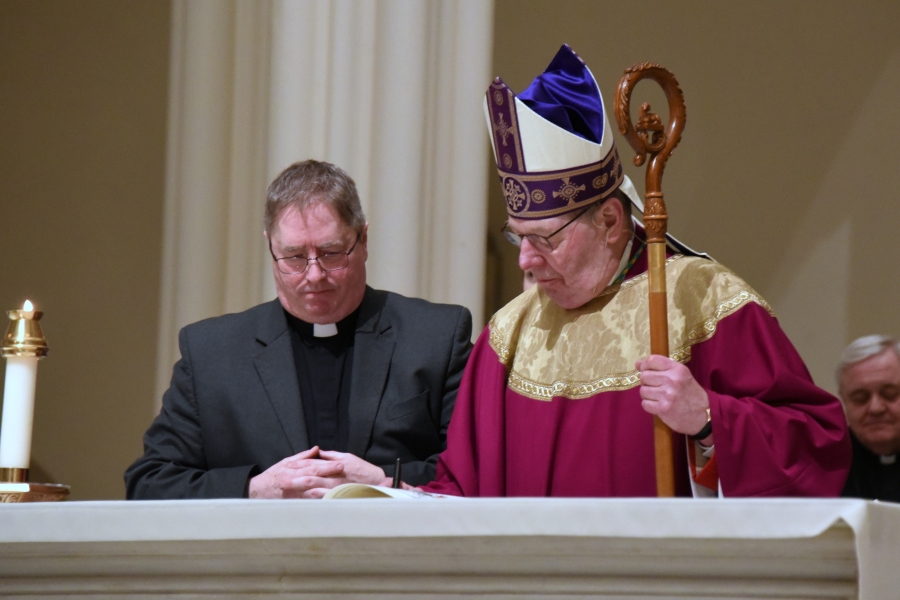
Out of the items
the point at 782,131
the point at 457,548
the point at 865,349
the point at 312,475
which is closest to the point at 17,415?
the point at 312,475

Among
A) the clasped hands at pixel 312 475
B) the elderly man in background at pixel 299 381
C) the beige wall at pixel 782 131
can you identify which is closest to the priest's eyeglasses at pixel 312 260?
the elderly man in background at pixel 299 381

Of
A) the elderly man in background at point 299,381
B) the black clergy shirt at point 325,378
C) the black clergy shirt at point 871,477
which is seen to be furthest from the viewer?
the black clergy shirt at point 871,477

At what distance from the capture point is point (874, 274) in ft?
20.1

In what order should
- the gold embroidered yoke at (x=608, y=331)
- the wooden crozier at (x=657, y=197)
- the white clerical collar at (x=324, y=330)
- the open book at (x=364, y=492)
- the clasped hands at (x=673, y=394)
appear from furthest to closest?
the white clerical collar at (x=324, y=330)
the gold embroidered yoke at (x=608, y=331)
the wooden crozier at (x=657, y=197)
the clasped hands at (x=673, y=394)
the open book at (x=364, y=492)

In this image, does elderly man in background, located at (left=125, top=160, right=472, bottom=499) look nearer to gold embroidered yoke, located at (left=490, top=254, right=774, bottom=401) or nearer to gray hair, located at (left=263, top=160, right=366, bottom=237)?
gray hair, located at (left=263, top=160, right=366, bottom=237)

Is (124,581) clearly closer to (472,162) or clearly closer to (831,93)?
(472,162)

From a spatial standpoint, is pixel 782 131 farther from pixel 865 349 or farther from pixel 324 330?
pixel 324 330

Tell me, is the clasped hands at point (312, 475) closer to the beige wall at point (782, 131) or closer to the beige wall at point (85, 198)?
the beige wall at point (85, 198)

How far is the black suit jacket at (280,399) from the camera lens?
3602mm

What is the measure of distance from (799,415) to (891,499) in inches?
93.6

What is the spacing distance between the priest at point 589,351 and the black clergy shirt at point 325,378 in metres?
0.51

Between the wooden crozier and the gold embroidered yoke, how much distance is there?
25cm

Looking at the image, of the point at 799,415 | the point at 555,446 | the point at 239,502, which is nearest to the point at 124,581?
the point at 239,502

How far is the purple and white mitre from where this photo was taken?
127 inches
